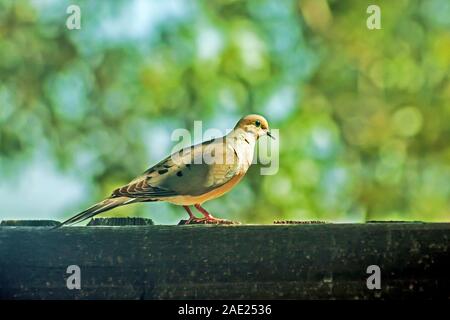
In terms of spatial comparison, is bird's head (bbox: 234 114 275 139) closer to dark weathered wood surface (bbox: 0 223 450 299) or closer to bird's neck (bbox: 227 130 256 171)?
bird's neck (bbox: 227 130 256 171)

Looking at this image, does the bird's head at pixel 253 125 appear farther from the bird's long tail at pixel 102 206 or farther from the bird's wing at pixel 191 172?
the bird's long tail at pixel 102 206

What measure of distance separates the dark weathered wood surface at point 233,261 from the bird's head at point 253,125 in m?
1.51

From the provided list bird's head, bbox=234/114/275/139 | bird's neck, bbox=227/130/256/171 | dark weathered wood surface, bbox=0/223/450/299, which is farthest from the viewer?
bird's head, bbox=234/114/275/139

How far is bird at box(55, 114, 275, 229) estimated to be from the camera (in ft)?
8.59

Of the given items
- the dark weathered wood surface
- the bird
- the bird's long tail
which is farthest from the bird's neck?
the dark weathered wood surface

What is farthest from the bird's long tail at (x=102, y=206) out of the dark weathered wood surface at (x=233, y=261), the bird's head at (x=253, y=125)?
the bird's head at (x=253, y=125)

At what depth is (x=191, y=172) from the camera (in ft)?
9.16

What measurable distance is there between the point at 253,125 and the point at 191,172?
493 mm

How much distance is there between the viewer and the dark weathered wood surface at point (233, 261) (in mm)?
1605

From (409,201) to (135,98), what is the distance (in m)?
1.69

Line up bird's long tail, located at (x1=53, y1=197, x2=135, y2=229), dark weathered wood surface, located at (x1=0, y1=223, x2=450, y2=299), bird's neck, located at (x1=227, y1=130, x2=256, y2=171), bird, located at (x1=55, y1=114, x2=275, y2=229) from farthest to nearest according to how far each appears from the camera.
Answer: bird's neck, located at (x1=227, y1=130, x2=256, y2=171) < bird, located at (x1=55, y1=114, x2=275, y2=229) < bird's long tail, located at (x1=53, y1=197, x2=135, y2=229) < dark weathered wood surface, located at (x1=0, y1=223, x2=450, y2=299)

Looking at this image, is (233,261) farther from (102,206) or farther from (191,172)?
(191,172)

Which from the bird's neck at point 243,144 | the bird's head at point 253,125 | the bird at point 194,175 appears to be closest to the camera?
the bird at point 194,175

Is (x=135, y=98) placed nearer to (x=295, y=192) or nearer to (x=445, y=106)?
(x=295, y=192)
